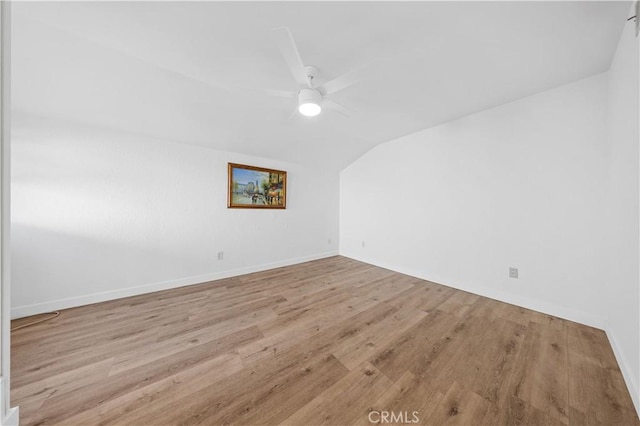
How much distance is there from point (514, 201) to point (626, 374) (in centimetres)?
161

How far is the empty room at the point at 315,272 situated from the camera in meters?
1.22

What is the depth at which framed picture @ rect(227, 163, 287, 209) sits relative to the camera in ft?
10.7

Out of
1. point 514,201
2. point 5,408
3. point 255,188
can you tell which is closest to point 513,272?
point 514,201

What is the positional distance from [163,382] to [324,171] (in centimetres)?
388

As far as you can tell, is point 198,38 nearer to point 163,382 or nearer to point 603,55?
point 163,382

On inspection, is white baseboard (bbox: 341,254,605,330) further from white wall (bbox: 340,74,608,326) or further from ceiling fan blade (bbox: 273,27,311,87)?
ceiling fan blade (bbox: 273,27,311,87)

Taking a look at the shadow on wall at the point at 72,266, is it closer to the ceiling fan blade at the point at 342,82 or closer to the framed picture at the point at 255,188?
the framed picture at the point at 255,188

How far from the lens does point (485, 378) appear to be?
1328 mm

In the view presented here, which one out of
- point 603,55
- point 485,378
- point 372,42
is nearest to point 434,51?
point 372,42

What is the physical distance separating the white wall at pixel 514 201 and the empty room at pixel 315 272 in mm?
21

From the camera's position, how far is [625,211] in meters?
1.43

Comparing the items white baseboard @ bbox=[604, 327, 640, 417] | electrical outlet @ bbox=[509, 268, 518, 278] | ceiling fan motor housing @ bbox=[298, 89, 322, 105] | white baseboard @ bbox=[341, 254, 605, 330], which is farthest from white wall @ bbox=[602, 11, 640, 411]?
ceiling fan motor housing @ bbox=[298, 89, 322, 105]

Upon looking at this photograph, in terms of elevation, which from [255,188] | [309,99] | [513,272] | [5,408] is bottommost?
[5,408]

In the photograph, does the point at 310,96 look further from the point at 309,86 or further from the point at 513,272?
the point at 513,272
